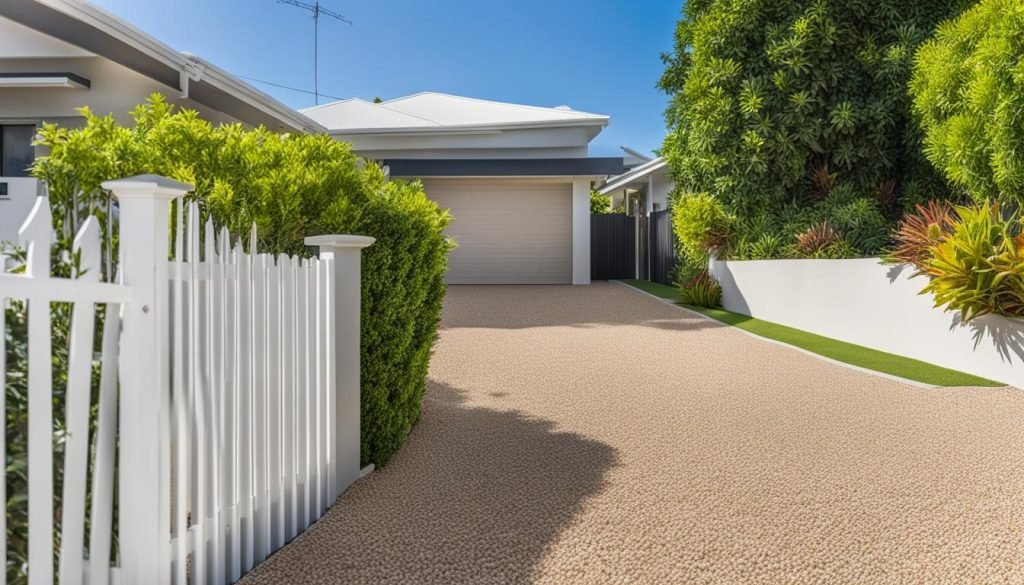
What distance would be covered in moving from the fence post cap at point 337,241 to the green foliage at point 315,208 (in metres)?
0.27

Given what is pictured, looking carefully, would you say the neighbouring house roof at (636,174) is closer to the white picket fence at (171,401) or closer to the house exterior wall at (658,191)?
the house exterior wall at (658,191)

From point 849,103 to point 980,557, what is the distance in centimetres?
1049

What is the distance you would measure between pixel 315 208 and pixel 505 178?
14.7 metres

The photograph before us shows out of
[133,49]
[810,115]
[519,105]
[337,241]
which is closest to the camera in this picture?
[337,241]

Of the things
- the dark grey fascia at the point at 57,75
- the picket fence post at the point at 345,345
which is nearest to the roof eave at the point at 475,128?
the dark grey fascia at the point at 57,75

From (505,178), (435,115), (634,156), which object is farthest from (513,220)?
(634,156)

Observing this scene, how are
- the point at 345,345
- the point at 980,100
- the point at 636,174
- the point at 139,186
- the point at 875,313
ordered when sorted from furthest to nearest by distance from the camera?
the point at 636,174 < the point at 875,313 < the point at 980,100 < the point at 345,345 < the point at 139,186

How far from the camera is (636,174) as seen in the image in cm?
2078

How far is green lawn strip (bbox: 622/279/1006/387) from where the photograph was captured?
7089 mm

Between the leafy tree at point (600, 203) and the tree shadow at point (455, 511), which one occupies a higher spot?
the leafy tree at point (600, 203)

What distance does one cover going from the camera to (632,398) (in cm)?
635

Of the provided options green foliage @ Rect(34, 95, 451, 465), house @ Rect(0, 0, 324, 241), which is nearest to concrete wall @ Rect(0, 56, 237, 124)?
house @ Rect(0, 0, 324, 241)

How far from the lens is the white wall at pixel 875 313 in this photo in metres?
7.01

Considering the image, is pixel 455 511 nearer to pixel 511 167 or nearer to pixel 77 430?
pixel 77 430
